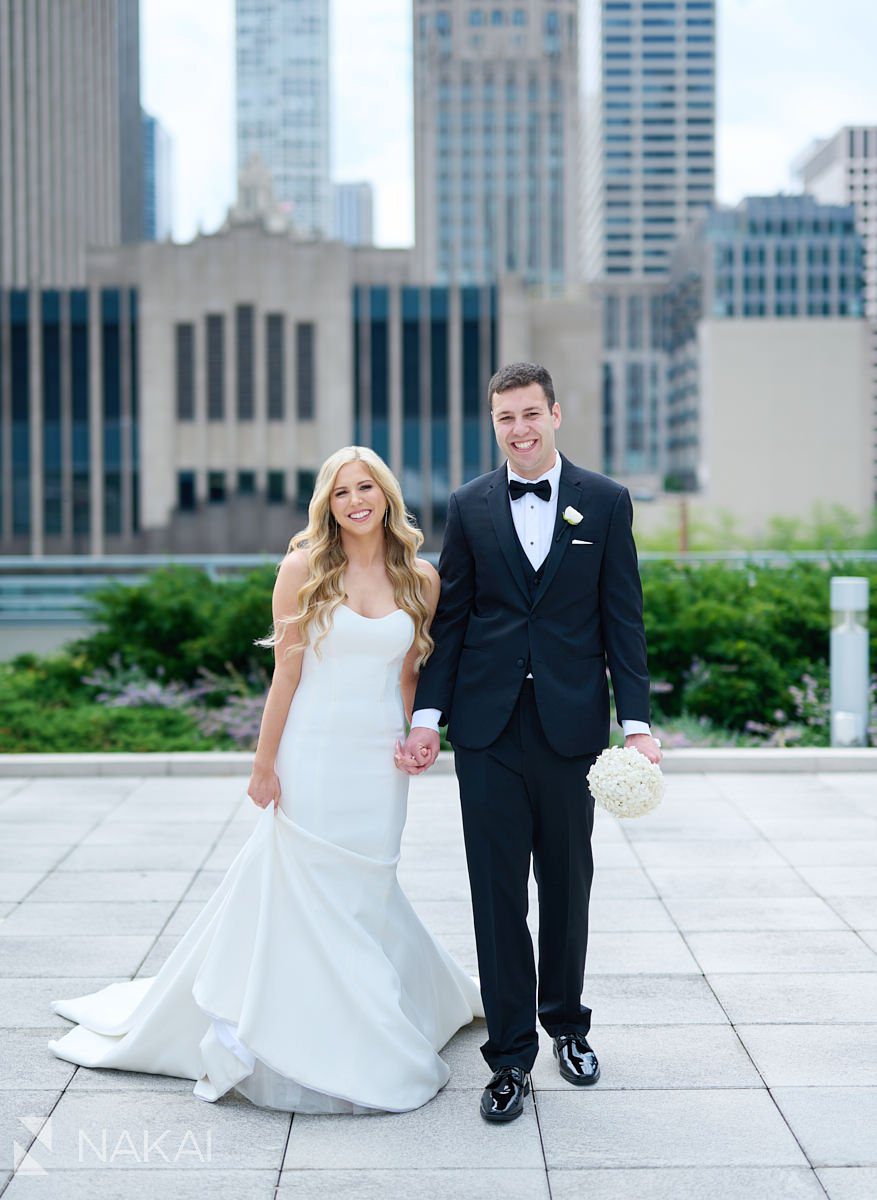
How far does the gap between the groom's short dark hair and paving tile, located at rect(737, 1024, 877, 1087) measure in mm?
2283

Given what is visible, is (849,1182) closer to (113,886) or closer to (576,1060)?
(576,1060)

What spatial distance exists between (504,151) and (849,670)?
15666 centimetres

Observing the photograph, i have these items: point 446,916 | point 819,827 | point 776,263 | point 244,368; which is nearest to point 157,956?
point 446,916

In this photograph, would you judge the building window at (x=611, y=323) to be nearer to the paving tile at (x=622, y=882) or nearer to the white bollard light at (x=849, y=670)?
the white bollard light at (x=849, y=670)

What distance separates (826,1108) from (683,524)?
33.4 metres

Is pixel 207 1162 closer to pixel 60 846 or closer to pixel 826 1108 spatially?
pixel 826 1108

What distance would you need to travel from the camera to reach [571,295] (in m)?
78.5

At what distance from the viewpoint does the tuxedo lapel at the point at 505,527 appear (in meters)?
4.08

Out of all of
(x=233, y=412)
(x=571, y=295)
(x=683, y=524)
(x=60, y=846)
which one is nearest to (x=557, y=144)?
(x=571, y=295)

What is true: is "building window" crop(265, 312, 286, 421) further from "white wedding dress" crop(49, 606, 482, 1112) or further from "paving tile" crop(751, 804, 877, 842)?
"white wedding dress" crop(49, 606, 482, 1112)

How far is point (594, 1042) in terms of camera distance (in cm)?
458

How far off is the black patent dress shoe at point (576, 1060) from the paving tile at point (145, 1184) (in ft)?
3.57

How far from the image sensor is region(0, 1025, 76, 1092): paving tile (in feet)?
13.8

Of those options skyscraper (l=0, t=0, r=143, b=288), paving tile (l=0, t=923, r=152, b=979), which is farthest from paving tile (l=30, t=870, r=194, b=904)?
skyscraper (l=0, t=0, r=143, b=288)
